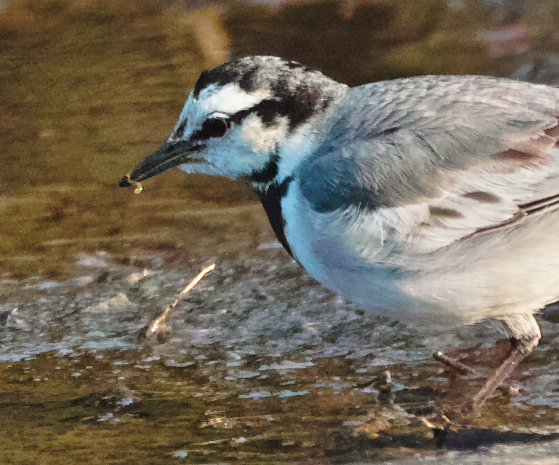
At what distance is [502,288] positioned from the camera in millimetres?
1982

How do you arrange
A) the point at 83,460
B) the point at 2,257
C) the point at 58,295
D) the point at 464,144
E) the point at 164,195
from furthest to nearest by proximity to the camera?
the point at 164,195 → the point at 2,257 → the point at 58,295 → the point at 464,144 → the point at 83,460

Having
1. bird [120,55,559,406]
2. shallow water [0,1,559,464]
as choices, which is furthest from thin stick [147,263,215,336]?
bird [120,55,559,406]

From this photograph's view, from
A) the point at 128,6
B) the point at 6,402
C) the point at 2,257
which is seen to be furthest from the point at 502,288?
the point at 128,6

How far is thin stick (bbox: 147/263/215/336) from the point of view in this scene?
2.58 meters

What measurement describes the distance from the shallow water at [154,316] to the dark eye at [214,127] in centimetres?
66

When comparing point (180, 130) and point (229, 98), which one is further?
point (180, 130)

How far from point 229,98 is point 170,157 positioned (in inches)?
10.1

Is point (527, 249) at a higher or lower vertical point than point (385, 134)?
lower

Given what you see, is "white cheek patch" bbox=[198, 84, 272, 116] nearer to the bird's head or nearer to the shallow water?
the bird's head

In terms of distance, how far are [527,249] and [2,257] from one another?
215 cm

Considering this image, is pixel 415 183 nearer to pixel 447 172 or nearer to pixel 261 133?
pixel 447 172

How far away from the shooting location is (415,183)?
1.99m

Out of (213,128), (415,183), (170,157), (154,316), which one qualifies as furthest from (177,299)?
(415,183)

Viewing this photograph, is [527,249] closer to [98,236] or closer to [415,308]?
[415,308]
